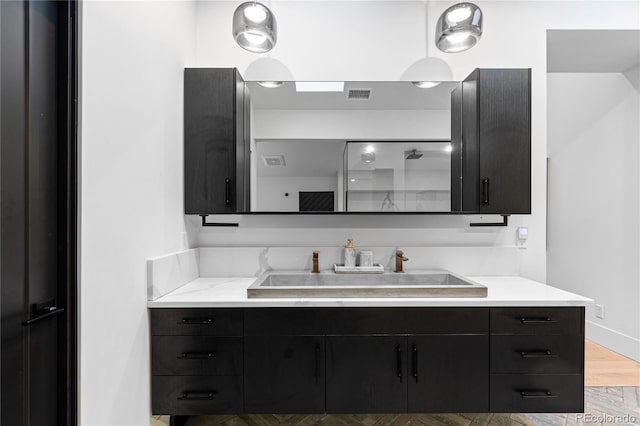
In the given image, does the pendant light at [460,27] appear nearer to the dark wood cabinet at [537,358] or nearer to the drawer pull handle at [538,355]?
the dark wood cabinet at [537,358]

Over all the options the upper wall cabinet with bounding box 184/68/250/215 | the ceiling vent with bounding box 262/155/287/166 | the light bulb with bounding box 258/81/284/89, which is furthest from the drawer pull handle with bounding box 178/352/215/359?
the light bulb with bounding box 258/81/284/89

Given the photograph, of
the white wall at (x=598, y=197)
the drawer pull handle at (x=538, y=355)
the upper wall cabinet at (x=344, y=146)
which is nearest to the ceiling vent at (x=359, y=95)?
the upper wall cabinet at (x=344, y=146)

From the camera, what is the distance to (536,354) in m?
1.51

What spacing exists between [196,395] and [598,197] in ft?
12.3

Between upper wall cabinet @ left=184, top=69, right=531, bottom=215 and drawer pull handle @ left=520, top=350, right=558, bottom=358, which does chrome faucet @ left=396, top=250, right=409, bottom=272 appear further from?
drawer pull handle @ left=520, top=350, right=558, bottom=358

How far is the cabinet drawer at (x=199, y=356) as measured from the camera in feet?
4.94

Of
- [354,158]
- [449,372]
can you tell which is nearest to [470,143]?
[354,158]

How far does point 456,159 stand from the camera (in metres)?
2.03

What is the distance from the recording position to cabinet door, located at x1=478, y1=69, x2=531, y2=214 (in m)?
1.90

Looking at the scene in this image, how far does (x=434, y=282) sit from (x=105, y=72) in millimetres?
2012

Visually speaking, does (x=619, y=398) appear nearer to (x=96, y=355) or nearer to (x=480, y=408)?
(x=480, y=408)

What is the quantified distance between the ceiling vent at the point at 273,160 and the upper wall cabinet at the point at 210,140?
18 centimetres

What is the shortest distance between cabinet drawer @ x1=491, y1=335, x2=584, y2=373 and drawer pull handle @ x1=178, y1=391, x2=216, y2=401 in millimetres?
1347

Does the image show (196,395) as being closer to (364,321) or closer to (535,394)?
(364,321)
